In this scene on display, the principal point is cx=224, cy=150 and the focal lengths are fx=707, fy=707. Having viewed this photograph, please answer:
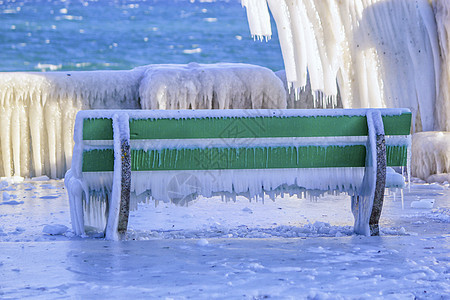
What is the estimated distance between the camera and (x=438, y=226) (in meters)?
4.54

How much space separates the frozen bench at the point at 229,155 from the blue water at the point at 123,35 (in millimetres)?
29099

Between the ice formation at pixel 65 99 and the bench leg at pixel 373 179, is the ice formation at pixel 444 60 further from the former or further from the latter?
the bench leg at pixel 373 179

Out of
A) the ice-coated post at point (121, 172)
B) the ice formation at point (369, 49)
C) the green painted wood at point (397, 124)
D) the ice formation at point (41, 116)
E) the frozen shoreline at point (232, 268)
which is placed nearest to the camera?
the frozen shoreline at point (232, 268)

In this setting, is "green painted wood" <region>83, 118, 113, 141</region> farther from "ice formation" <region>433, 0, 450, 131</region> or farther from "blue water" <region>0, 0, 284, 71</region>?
"blue water" <region>0, 0, 284, 71</region>

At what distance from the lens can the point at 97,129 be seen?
11.9 ft

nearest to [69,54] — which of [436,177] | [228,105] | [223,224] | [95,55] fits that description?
[95,55]

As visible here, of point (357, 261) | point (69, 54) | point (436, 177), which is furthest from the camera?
point (69, 54)

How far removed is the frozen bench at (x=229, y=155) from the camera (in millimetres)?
3631

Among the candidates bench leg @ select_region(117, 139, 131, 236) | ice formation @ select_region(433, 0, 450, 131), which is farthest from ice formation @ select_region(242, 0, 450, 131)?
bench leg @ select_region(117, 139, 131, 236)

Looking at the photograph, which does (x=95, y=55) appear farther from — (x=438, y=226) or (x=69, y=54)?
(x=438, y=226)

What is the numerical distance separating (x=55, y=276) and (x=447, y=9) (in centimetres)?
621

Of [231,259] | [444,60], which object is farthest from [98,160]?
[444,60]

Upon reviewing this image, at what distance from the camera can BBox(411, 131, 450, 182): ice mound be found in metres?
7.58

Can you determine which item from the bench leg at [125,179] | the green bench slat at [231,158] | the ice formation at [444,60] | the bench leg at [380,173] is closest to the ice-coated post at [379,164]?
the bench leg at [380,173]
